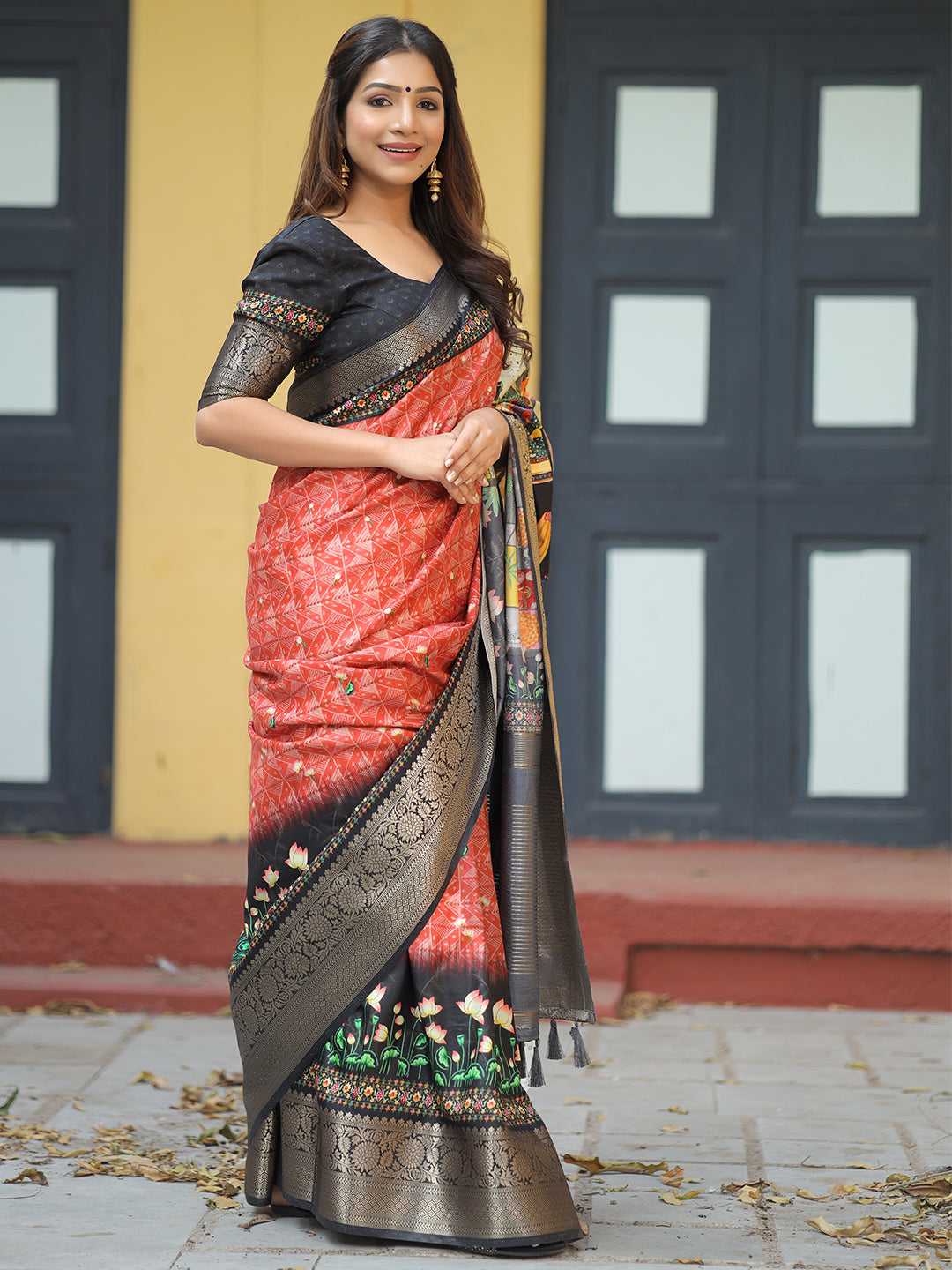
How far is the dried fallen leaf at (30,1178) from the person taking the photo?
2950mm

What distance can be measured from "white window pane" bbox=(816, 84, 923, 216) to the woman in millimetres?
2522

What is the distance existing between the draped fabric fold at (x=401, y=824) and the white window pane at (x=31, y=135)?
8.98 ft

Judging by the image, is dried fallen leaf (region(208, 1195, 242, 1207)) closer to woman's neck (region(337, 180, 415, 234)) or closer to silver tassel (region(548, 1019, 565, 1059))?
silver tassel (region(548, 1019, 565, 1059))

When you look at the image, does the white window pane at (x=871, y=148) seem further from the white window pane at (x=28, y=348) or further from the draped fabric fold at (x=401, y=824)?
the draped fabric fold at (x=401, y=824)

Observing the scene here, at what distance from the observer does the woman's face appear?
2719 millimetres

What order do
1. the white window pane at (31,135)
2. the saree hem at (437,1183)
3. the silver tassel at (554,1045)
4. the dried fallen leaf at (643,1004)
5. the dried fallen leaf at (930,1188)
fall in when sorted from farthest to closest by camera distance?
the white window pane at (31,135) → the dried fallen leaf at (643,1004) → the dried fallen leaf at (930,1188) → the silver tassel at (554,1045) → the saree hem at (437,1183)

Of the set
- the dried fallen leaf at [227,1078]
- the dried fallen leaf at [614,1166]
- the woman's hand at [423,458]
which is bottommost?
the dried fallen leaf at [227,1078]

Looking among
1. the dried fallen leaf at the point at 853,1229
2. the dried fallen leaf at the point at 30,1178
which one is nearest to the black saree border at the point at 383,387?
the dried fallen leaf at the point at 30,1178

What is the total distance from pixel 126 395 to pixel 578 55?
174 centimetres

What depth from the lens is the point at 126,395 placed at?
16.4 feet

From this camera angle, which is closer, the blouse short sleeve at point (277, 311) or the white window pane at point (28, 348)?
the blouse short sleeve at point (277, 311)

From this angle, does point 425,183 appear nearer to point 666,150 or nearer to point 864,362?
point 666,150

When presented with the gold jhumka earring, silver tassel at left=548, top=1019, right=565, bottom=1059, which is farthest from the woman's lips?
silver tassel at left=548, top=1019, right=565, bottom=1059

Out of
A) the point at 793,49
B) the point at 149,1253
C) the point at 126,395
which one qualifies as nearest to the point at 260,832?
the point at 149,1253
